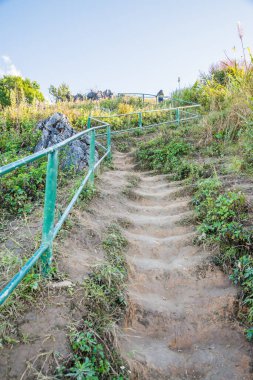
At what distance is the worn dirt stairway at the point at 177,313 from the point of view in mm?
2725

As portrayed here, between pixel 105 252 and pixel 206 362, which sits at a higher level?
pixel 105 252

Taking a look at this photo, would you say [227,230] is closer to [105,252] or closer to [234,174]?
[105,252]

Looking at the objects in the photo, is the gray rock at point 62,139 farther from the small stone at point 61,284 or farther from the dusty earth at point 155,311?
the small stone at point 61,284

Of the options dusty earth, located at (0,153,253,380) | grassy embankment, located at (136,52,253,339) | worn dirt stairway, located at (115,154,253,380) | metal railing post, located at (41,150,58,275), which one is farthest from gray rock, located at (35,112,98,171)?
metal railing post, located at (41,150,58,275)

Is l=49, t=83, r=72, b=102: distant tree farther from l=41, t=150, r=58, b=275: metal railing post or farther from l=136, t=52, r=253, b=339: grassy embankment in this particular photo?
l=41, t=150, r=58, b=275: metal railing post

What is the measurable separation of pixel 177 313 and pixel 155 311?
0.73 ft

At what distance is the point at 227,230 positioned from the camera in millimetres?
3975

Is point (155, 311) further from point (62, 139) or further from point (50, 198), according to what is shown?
point (62, 139)

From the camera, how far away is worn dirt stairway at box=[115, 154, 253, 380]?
2.72m

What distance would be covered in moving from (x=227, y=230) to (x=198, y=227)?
1.76 ft

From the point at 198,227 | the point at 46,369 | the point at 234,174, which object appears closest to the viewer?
the point at 46,369

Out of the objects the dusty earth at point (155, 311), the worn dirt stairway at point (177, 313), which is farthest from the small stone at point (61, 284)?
the worn dirt stairway at point (177, 313)

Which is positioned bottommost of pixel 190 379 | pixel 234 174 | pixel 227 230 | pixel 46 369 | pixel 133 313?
pixel 190 379

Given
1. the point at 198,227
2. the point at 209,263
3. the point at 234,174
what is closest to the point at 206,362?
the point at 209,263
